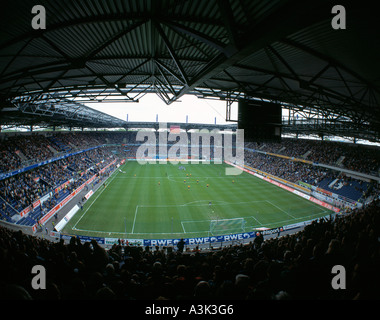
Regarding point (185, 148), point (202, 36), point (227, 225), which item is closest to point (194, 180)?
point (227, 225)

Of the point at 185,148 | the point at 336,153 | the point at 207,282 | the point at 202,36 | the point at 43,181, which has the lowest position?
the point at 43,181

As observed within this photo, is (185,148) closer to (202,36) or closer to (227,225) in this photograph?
(227,225)

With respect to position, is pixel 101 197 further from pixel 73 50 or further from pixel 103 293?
pixel 103 293

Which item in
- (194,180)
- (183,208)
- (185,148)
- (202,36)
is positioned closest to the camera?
(202,36)

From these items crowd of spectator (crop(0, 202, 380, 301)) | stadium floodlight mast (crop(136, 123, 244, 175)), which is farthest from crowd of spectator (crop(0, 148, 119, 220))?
stadium floodlight mast (crop(136, 123, 244, 175))

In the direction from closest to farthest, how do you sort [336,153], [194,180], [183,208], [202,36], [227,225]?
[202,36] → [227,225] → [183,208] → [336,153] → [194,180]

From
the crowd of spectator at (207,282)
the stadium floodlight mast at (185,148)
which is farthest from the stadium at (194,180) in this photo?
the stadium floodlight mast at (185,148)

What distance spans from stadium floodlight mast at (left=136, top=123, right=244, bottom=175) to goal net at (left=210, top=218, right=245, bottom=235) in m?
32.2

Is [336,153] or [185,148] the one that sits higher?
[185,148]

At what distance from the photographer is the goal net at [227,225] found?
19183 millimetres

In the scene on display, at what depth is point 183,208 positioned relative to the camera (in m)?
24.5

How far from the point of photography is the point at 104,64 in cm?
917
